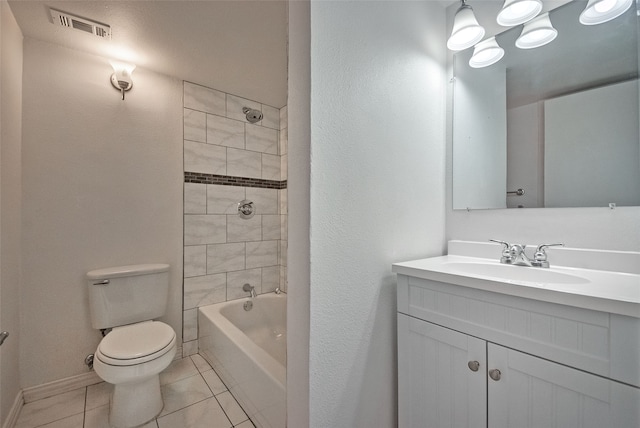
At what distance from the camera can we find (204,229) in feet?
7.39

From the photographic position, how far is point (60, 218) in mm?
1722

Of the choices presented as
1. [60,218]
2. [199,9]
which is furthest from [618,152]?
[60,218]

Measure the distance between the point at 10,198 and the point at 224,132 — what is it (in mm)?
1387

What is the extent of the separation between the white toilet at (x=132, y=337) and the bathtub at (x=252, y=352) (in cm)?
34

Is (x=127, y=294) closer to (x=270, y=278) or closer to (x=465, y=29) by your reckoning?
(x=270, y=278)

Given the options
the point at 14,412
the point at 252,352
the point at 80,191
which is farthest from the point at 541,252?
the point at 14,412

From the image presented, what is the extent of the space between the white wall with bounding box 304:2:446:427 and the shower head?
1.57 meters

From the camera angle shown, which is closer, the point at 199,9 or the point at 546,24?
the point at 546,24

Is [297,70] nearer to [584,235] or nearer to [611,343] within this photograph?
[611,343]

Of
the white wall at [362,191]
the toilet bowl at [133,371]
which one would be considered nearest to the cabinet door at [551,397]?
the white wall at [362,191]

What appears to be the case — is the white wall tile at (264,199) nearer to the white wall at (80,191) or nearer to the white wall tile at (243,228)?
the white wall tile at (243,228)

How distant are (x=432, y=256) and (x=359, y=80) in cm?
95

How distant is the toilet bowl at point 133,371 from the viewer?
4.58 feet

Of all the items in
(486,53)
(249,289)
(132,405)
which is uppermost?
(486,53)
